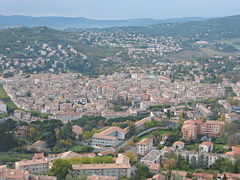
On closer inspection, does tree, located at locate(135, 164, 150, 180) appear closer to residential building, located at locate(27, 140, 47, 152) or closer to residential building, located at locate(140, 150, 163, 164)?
residential building, located at locate(140, 150, 163, 164)

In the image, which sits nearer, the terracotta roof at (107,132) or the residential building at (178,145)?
the residential building at (178,145)

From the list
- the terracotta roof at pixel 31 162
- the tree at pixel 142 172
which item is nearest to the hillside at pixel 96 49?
the terracotta roof at pixel 31 162

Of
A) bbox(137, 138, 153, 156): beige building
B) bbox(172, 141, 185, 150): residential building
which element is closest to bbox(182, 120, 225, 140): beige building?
bbox(172, 141, 185, 150): residential building

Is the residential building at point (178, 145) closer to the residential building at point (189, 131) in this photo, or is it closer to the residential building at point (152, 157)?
the residential building at point (152, 157)

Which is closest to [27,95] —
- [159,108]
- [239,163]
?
[159,108]

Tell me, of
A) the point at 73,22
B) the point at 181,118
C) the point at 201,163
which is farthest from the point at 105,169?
the point at 73,22

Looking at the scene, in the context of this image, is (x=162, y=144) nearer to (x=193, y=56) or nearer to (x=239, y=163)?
(x=239, y=163)
